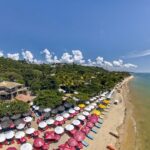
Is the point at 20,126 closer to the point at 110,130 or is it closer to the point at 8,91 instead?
the point at 110,130

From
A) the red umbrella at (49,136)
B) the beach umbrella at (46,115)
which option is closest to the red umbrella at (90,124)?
the red umbrella at (49,136)

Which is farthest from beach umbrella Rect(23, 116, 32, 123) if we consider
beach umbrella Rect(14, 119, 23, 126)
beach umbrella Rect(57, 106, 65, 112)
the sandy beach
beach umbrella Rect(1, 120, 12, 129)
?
the sandy beach

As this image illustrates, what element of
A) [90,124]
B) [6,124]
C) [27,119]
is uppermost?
[27,119]

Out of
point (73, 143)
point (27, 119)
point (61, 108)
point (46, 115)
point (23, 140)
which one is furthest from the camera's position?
point (61, 108)

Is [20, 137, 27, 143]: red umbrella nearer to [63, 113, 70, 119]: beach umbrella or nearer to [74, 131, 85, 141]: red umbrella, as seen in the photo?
[74, 131, 85, 141]: red umbrella

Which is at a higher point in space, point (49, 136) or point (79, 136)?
point (49, 136)

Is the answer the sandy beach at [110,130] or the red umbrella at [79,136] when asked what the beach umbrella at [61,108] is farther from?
the red umbrella at [79,136]

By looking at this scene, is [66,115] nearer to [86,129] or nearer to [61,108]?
[61,108]

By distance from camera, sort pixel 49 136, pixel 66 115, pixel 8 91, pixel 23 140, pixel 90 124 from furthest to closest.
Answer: pixel 8 91 → pixel 66 115 → pixel 90 124 → pixel 49 136 → pixel 23 140

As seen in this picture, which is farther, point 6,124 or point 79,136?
point 6,124

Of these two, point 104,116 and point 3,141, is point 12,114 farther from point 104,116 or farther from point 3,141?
point 104,116

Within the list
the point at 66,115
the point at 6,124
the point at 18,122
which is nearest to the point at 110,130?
the point at 66,115
